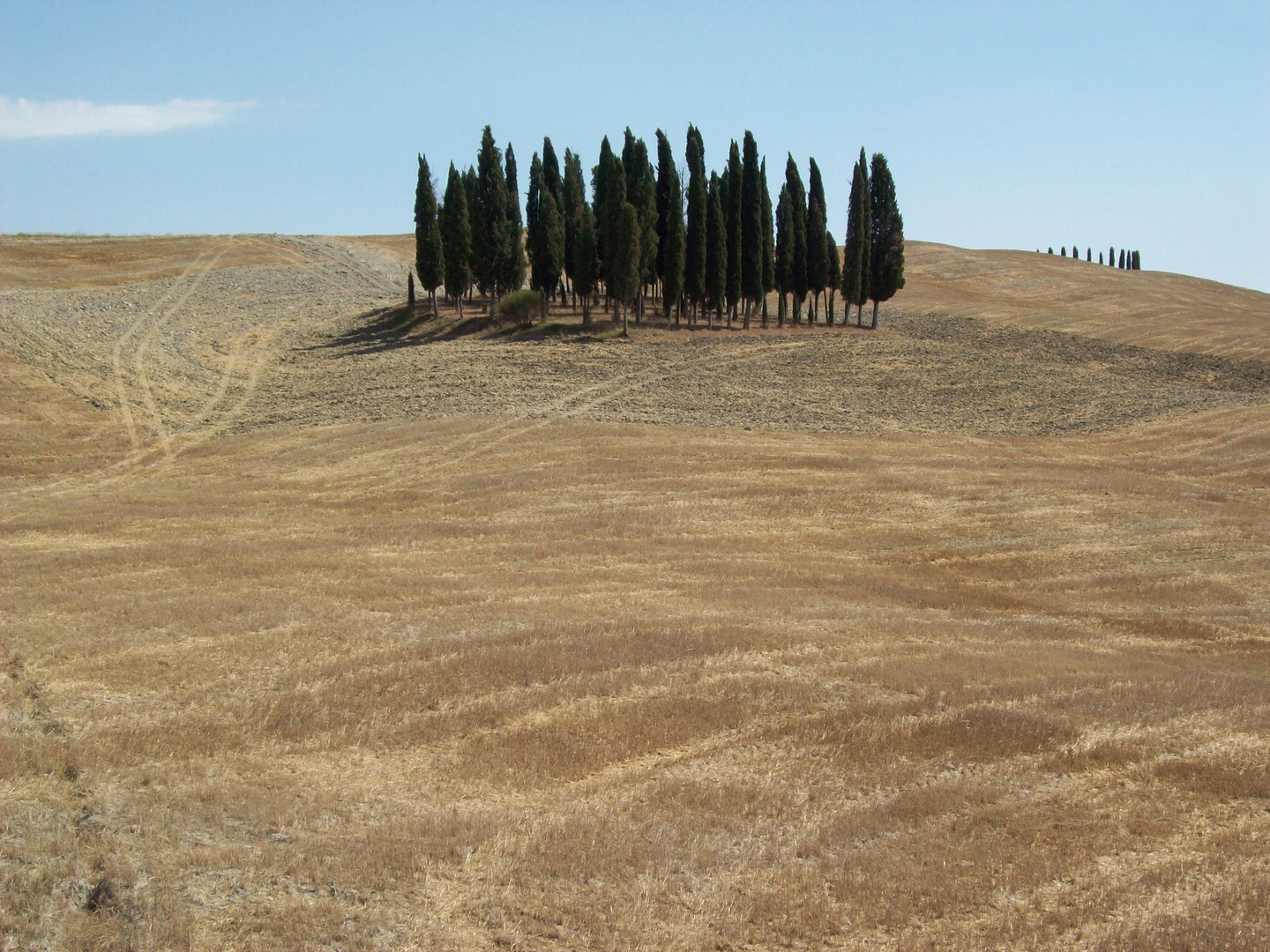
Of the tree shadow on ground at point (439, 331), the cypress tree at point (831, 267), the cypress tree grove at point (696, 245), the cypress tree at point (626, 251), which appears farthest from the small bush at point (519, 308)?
the cypress tree at point (831, 267)

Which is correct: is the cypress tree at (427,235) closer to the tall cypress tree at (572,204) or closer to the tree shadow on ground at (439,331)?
the tree shadow on ground at (439,331)

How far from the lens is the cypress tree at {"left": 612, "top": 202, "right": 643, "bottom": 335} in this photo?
171 ft

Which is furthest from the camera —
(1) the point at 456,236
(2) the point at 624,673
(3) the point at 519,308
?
(1) the point at 456,236

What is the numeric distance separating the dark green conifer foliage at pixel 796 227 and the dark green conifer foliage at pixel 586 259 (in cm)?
1260

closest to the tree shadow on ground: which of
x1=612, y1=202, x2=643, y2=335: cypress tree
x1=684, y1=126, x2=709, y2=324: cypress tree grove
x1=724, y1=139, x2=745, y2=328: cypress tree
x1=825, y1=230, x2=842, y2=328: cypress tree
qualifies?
x1=612, y1=202, x2=643, y2=335: cypress tree

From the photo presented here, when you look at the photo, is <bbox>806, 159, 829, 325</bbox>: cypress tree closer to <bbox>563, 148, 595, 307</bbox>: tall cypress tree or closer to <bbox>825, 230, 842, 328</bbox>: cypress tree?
<bbox>825, 230, 842, 328</bbox>: cypress tree

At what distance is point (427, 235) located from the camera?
191 feet

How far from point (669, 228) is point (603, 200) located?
4020 millimetres

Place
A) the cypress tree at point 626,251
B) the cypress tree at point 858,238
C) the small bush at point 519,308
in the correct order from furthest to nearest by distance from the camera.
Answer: the cypress tree at point 858,238 → the small bush at point 519,308 → the cypress tree at point 626,251

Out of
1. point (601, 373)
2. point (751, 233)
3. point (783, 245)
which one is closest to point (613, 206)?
point (751, 233)

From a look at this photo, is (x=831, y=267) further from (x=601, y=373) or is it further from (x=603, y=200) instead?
(x=601, y=373)

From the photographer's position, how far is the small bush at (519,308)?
56094 mm

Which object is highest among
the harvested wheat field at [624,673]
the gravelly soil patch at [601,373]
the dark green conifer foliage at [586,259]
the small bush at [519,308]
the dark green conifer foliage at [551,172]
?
the dark green conifer foliage at [551,172]

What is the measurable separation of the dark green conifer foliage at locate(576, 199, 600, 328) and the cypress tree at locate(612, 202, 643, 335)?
3573 millimetres
